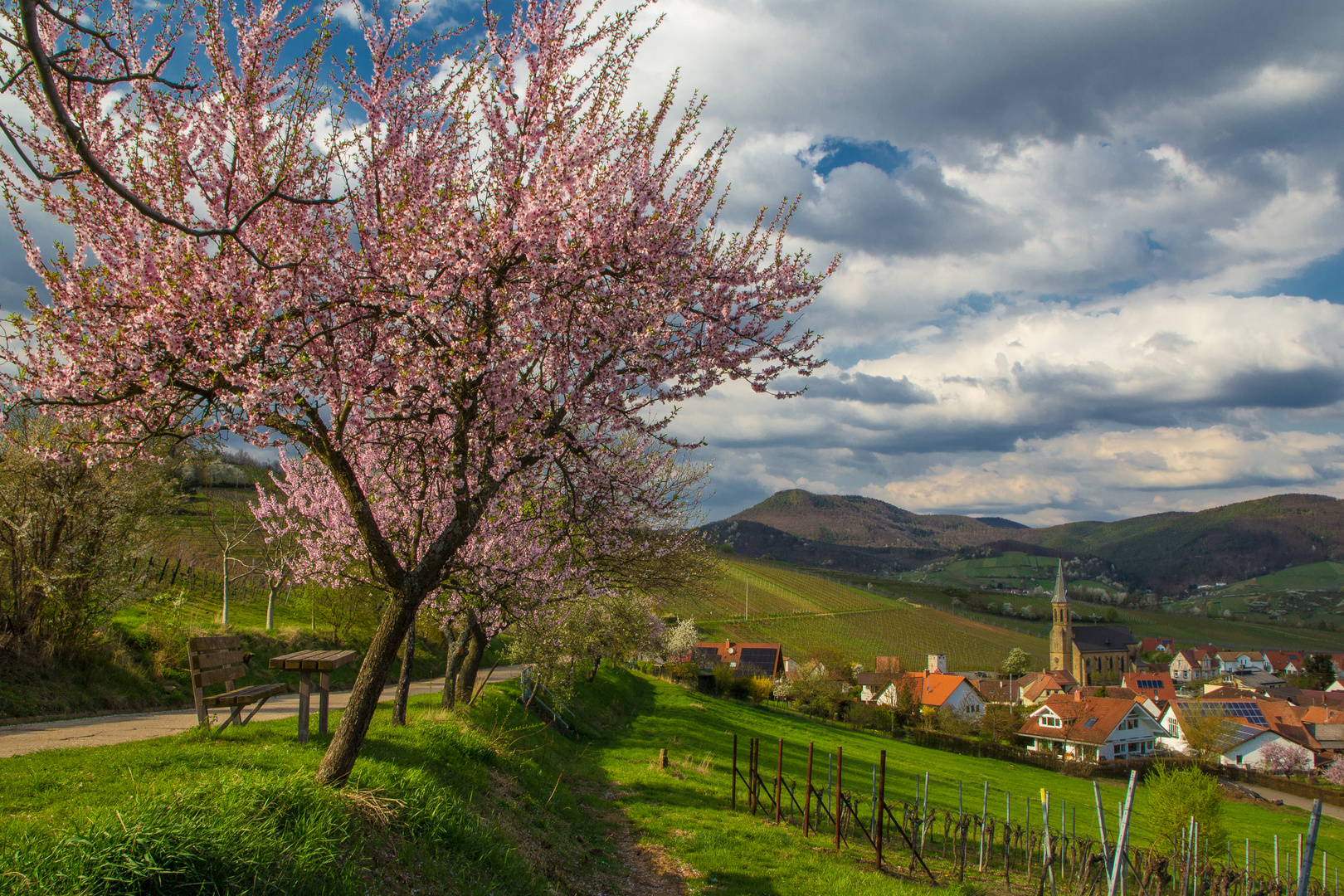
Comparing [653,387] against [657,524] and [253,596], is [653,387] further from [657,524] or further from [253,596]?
[253,596]

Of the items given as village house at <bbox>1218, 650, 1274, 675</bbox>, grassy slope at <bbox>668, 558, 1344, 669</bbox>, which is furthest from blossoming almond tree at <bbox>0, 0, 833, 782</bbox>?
village house at <bbox>1218, 650, 1274, 675</bbox>

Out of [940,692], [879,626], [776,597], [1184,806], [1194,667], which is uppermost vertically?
[1184,806]

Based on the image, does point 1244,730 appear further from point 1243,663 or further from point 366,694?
point 366,694

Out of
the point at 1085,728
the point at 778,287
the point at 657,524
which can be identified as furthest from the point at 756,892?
the point at 1085,728

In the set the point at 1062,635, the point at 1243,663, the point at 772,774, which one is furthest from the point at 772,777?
the point at 1243,663

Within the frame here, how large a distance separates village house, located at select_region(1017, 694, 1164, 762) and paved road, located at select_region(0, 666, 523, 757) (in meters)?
65.7

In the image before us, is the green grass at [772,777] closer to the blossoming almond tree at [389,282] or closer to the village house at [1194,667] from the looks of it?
the blossoming almond tree at [389,282]

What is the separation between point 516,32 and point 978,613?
6306 inches

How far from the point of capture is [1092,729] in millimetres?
62094

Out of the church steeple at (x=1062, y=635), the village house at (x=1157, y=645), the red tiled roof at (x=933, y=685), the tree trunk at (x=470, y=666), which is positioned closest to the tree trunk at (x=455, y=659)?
the tree trunk at (x=470, y=666)

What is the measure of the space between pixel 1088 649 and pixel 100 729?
143 m

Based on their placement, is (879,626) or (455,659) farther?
(879,626)

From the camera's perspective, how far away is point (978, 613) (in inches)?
5812

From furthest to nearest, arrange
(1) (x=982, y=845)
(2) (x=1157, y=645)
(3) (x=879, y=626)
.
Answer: (2) (x=1157, y=645) < (3) (x=879, y=626) < (1) (x=982, y=845)
